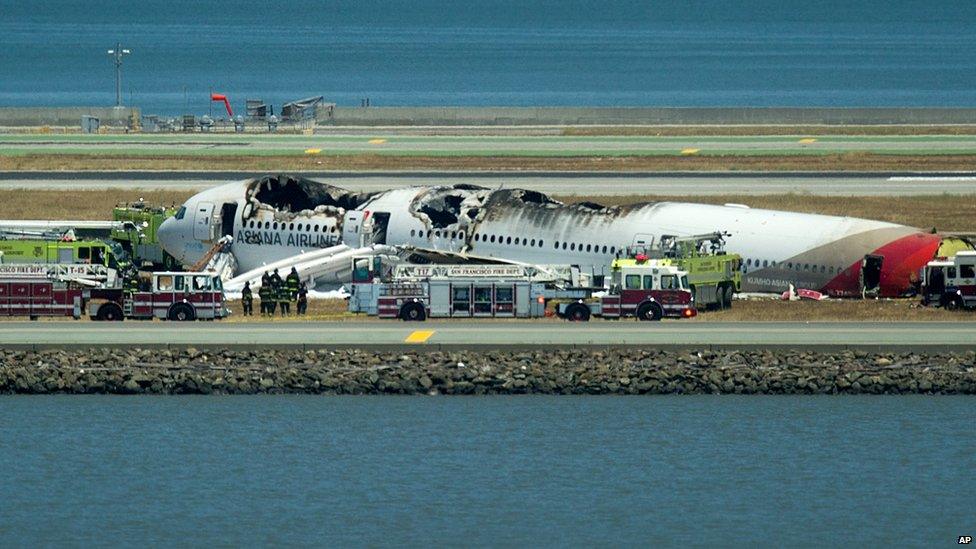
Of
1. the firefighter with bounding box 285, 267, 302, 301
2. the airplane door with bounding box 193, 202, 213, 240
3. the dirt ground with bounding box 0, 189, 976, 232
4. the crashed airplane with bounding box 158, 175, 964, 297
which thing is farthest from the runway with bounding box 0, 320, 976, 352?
the dirt ground with bounding box 0, 189, 976, 232

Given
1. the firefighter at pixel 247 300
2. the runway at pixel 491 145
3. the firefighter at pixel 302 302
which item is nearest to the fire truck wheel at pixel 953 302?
the firefighter at pixel 302 302

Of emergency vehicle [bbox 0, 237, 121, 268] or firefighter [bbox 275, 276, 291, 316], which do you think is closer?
firefighter [bbox 275, 276, 291, 316]

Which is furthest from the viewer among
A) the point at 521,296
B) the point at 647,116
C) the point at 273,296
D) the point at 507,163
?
the point at 647,116

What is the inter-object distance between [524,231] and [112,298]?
2066 cm

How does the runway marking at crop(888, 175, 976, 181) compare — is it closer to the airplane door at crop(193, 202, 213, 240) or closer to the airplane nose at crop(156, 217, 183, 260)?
the airplane door at crop(193, 202, 213, 240)

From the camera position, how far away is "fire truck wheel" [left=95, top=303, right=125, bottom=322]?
7562 centimetres

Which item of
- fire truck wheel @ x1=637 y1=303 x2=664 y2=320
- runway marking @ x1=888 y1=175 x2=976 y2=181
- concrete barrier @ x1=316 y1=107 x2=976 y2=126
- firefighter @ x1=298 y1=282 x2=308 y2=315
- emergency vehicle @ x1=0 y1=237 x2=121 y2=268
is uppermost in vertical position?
concrete barrier @ x1=316 y1=107 x2=976 y2=126

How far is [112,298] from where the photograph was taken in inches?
2985

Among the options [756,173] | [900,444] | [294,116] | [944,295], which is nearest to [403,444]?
[900,444]

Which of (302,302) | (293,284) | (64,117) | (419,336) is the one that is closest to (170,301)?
(302,302)

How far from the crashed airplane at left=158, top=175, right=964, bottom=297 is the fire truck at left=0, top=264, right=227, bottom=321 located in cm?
1210

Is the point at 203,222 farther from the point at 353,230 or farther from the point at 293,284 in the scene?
the point at 293,284

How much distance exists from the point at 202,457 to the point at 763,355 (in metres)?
20.9

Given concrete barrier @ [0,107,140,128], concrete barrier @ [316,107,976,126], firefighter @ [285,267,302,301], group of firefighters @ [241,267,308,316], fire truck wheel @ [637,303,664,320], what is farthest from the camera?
concrete barrier @ [0,107,140,128]
